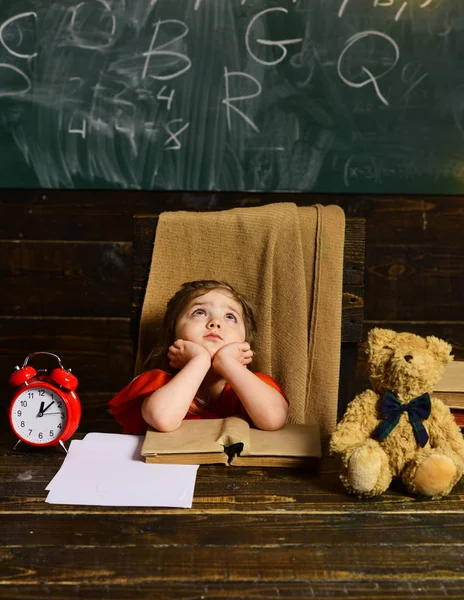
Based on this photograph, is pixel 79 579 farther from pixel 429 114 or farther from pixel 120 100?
pixel 429 114

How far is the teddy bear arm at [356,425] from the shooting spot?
113 cm

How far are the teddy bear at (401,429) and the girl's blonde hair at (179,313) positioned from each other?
1.33 ft

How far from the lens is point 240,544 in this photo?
957mm

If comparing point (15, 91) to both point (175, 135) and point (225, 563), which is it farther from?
point (225, 563)

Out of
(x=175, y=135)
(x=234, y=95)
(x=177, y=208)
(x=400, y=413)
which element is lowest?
(x=400, y=413)

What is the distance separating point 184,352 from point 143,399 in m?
0.12

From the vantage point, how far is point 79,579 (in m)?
0.88

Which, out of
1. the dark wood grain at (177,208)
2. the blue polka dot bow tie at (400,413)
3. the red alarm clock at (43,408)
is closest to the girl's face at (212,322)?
the red alarm clock at (43,408)

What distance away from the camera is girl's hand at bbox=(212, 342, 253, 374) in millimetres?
1350

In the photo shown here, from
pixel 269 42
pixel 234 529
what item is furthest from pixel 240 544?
pixel 269 42

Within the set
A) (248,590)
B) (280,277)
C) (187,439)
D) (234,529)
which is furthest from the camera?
(280,277)

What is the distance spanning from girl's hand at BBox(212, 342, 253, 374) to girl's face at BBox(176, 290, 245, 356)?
0.06ft

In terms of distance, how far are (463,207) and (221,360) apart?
1.53m

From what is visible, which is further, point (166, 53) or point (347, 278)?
point (166, 53)
